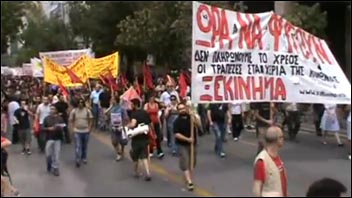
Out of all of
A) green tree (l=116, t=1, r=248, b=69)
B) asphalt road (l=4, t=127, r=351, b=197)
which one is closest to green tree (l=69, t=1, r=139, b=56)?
green tree (l=116, t=1, r=248, b=69)

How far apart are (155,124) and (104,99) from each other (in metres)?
6.40

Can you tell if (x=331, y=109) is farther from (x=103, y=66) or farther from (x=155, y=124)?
(x=103, y=66)

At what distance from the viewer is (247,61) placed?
10180mm

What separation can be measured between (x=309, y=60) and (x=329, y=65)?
1.12 feet

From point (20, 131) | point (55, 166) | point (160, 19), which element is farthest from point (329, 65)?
point (160, 19)

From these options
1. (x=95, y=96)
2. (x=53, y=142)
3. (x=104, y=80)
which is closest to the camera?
(x=53, y=142)

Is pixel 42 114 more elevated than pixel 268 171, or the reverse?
pixel 268 171

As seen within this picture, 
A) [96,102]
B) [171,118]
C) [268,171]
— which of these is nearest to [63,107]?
[171,118]

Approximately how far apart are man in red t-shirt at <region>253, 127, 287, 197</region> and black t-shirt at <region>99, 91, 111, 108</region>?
53.4 feet

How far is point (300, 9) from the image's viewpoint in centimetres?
3309

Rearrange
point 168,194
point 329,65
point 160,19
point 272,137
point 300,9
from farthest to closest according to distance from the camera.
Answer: point 160,19 → point 300,9 → point 168,194 → point 329,65 → point 272,137

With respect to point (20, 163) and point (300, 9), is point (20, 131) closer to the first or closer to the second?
point (20, 163)

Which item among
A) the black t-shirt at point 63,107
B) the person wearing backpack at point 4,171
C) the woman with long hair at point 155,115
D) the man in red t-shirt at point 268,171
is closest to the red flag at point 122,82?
the black t-shirt at point 63,107

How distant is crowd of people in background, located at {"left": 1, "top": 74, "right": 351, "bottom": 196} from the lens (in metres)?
11.7
